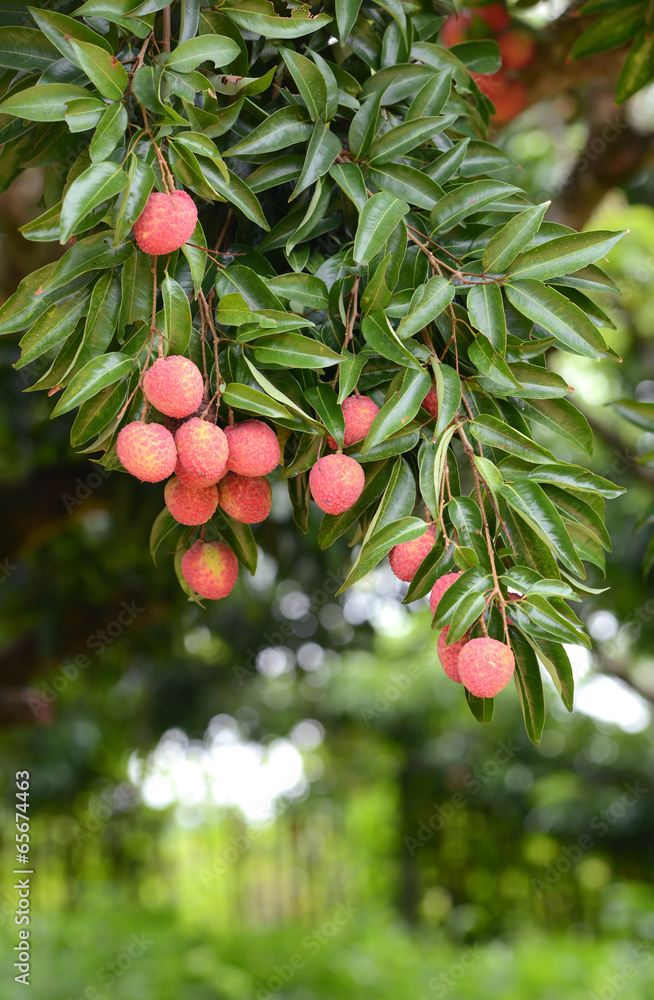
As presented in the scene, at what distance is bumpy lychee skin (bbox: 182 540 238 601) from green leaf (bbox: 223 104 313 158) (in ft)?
1.19

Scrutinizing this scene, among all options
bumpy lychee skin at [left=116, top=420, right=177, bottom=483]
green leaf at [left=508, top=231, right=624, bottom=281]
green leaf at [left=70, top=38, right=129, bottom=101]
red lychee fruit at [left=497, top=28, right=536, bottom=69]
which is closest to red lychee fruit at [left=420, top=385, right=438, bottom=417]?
green leaf at [left=508, top=231, right=624, bottom=281]

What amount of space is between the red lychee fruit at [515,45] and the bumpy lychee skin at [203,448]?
1632 mm

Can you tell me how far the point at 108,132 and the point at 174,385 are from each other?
191 millimetres

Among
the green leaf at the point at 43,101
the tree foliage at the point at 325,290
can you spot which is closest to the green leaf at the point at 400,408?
the tree foliage at the point at 325,290

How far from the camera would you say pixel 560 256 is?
2.40 feet

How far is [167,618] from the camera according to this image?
2936 mm

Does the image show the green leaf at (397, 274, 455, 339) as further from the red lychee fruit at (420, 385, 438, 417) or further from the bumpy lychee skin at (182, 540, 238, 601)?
the bumpy lychee skin at (182, 540, 238, 601)

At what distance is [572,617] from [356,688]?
615 cm

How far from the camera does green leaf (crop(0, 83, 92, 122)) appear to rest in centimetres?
64

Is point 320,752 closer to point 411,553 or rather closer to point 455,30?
point 455,30

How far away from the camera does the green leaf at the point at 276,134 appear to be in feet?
2.48

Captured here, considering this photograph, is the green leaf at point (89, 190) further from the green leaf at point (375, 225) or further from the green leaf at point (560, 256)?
the green leaf at point (560, 256)

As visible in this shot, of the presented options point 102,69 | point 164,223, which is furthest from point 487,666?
point 102,69

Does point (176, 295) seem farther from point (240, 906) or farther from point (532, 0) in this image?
point (240, 906)
